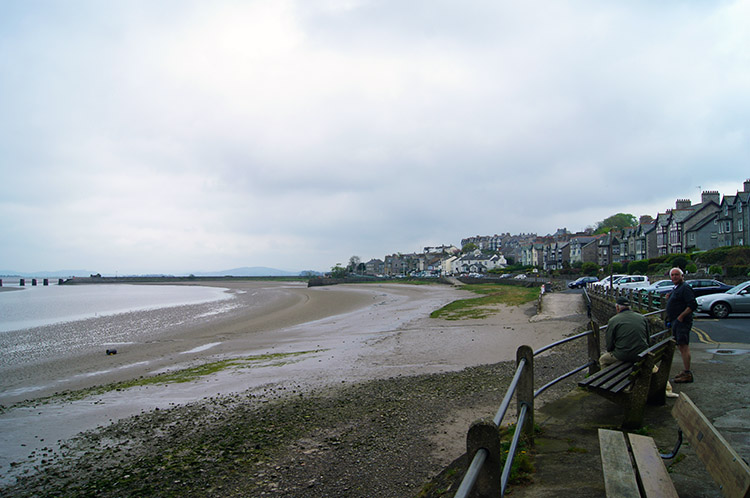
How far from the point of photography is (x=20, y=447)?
29.7 ft

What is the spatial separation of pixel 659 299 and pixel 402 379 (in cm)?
1084

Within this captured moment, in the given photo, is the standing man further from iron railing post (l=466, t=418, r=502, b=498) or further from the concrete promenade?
iron railing post (l=466, t=418, r=502, b=498)

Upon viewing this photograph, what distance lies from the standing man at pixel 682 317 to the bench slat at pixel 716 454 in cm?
483

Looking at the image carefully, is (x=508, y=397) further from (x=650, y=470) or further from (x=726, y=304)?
(x=726, y=304)

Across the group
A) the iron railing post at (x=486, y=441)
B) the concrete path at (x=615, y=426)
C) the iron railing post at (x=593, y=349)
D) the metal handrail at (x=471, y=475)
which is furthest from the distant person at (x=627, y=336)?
the metal handrail at (x=471, y=475)

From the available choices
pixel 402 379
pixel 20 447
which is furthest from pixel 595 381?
pixel 20 447

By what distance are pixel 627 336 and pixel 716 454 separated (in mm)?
4094

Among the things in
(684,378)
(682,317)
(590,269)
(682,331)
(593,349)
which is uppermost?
(590,269)

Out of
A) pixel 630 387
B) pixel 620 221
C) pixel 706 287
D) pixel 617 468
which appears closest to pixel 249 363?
pixel 630 387

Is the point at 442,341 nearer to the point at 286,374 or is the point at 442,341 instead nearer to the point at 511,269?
the point at 286,374

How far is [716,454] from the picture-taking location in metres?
2.93

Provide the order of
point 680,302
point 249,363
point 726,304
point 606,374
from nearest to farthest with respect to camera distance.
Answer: point 606,374 → point 680,302 → point 249,363 → point 726,304

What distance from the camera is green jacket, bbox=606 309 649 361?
21.8 ft

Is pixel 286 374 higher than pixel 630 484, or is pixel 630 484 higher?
pixel 630 484
